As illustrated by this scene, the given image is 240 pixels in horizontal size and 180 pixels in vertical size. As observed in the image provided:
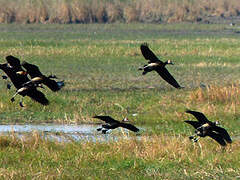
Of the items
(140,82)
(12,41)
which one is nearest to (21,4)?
(12,41)

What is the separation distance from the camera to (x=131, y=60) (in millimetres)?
28312

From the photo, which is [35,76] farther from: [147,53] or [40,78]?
[147,53]

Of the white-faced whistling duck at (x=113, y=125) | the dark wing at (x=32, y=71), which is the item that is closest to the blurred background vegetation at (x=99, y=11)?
the white-faced whistling duck at (x=113, y=125)

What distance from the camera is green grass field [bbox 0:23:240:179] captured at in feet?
32.5

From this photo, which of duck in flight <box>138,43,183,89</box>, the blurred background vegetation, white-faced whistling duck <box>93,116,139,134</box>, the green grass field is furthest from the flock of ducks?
the blurred background vegetation

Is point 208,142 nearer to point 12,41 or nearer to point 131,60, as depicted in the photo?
point 131,60

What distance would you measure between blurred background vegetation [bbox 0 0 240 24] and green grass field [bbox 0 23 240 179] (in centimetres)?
938

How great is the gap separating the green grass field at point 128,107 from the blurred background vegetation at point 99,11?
938 centimetres

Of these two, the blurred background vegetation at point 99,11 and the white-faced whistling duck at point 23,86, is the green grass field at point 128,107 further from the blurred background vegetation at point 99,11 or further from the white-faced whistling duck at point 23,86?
the blurred background vegetation at point 99,11

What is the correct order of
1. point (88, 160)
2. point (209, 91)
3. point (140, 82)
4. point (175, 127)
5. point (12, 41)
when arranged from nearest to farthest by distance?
1. point (88, 160)
2. point (175, 127)
3. point (209, 91)
4. point (140, 82)
5. point (12, 41)

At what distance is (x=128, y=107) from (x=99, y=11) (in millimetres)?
32475

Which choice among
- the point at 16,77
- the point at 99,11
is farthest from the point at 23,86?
the point at 99,11

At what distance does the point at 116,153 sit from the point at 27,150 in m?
1.38

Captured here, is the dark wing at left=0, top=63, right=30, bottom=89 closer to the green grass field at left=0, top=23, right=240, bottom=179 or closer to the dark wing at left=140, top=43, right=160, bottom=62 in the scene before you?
the dark wing at left=140, top=43, right=160, bottom=62
